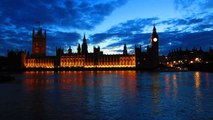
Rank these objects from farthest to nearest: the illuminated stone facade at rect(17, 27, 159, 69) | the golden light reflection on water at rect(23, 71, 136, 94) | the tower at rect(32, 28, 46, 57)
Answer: the tower at rect(32, 28, 46, 57) < the illuminated stone facade at rect(17, 27, 159, 69) < the golden light reflection on water at rect(23, 71, 136, 94)

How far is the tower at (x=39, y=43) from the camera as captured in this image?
554 ft

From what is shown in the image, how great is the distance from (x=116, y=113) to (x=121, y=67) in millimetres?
134858

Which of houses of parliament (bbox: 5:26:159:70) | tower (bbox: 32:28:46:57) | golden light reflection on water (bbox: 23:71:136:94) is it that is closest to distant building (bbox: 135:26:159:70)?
houses of parliament (bbox: 5:26:159:70)

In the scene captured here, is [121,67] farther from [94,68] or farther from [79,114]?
[79,114]

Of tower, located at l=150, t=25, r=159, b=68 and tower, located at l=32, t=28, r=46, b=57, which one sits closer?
tower, located at l=150, t=25, r=159, b=68

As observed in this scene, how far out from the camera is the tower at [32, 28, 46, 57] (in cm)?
16893

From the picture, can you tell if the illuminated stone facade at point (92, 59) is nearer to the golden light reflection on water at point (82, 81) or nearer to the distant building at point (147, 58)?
the distant building at point (147, 58)

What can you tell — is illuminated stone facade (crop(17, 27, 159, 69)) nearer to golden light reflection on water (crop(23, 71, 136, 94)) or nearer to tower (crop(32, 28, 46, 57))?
tower (crop(32, 28, 46, 57))

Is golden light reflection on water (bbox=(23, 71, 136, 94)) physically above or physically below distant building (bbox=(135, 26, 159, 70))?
below

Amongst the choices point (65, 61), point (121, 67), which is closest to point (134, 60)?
point (121, 67)

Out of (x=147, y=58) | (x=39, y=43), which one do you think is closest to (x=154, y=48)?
(x=147, y=58)

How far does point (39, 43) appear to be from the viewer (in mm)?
169625

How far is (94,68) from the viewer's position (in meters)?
154

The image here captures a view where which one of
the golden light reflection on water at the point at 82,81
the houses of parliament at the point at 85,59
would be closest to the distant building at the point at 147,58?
the houses of parliament at the point at 85,59
